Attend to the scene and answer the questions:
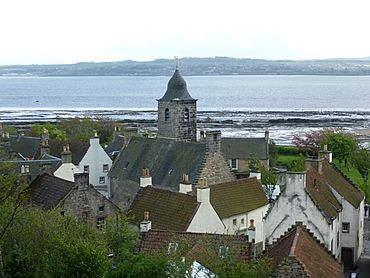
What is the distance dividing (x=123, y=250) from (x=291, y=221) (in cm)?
1035

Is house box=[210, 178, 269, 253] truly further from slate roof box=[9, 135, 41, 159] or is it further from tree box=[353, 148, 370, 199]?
slate roof box=[9, 135, 41, 159]

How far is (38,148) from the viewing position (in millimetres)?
64938

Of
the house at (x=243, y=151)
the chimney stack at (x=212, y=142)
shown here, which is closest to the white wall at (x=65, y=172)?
the chimney stack at (x=212, y=142)

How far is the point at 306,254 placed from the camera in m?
24.6

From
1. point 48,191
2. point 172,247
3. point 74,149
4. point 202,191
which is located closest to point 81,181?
point 48,191

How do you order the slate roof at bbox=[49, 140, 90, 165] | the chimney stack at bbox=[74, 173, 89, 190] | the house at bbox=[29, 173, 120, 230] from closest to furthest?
the house at bbox=[29, 173, 120, 230] < the chimney stack at bbox=[74, 173, 89, 190] < the slate roof at bbox=[49, 140, 90, 165]

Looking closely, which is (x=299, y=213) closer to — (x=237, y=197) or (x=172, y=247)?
(x=237, y=197)

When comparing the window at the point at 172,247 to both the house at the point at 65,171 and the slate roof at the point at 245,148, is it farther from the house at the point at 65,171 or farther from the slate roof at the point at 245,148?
the slate roof at the point at 245,148

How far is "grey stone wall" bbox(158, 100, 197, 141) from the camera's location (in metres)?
60.4

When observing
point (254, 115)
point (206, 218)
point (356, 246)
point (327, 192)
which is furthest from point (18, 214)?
point (254, 115)

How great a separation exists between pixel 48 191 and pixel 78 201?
2409mm

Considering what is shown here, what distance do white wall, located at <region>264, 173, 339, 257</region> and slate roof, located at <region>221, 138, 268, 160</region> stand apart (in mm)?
43491

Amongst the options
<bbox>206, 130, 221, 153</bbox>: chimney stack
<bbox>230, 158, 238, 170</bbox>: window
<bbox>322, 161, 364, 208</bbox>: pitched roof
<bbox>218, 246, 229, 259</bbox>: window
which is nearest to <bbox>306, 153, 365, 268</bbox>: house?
<bbox>322, 161, 364, 208</bbox>: pitched roof

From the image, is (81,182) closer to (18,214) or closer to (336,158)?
(18,214)
